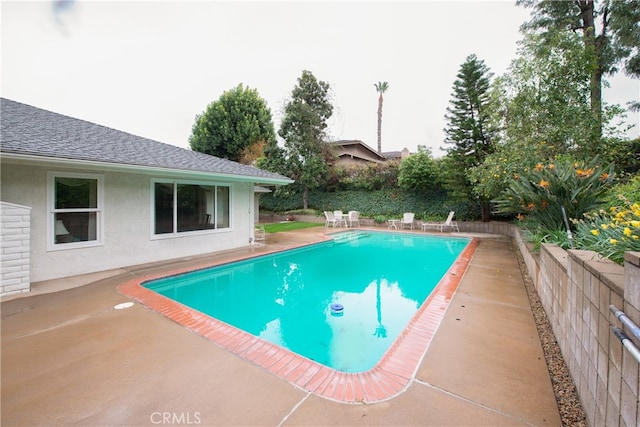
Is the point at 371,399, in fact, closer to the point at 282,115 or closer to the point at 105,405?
the point at 105,405

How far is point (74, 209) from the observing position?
6.27 meters

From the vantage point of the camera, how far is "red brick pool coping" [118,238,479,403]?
8.23ft

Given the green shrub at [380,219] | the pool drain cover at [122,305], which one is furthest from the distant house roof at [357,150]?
the pool drain cover at [122,305]

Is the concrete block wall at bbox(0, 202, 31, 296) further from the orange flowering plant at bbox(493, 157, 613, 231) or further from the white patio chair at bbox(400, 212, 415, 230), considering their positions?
the white patio chair at bbox(400, 212, 415, 230)

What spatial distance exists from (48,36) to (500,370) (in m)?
Result: 14.3

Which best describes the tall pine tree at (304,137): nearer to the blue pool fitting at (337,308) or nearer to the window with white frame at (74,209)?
the window with white frame at (74,209)

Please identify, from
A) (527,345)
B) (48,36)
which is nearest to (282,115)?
(48,36)

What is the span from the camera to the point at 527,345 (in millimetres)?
3277

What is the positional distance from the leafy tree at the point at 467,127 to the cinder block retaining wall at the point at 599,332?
11.6 meters

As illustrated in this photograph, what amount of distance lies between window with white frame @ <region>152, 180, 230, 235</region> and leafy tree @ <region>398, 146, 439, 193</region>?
1032 cm

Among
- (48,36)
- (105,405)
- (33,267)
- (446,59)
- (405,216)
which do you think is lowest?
(105,405)

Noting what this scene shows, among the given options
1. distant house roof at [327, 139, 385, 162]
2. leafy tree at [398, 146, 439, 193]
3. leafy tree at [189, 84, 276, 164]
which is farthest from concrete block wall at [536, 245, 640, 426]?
distant house roof at [327, 139, 385, 162]

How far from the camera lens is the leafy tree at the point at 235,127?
23234mm

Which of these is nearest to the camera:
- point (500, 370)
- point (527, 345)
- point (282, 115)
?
point (500, 370)
